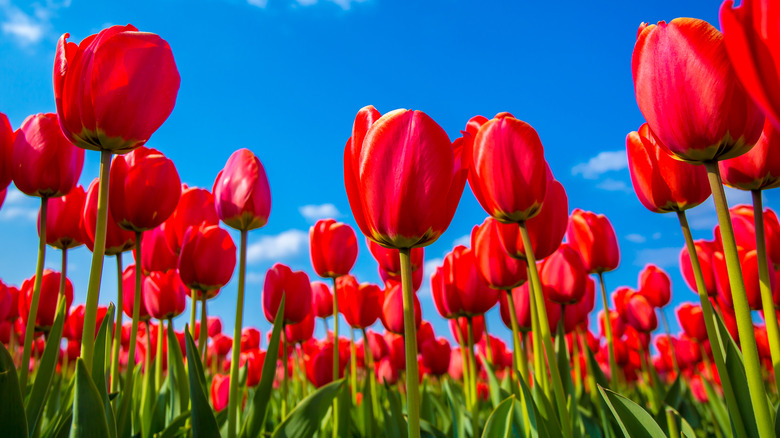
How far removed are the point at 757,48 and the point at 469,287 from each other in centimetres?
188

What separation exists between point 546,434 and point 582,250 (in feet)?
4.89

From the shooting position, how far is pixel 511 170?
1.48 metres

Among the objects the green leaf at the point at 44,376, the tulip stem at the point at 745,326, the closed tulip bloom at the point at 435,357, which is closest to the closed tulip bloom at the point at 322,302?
the closed tulip bloom at the point at 435,357

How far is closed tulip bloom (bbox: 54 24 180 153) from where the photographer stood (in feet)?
4.40

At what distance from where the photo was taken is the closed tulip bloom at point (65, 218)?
2258 mm

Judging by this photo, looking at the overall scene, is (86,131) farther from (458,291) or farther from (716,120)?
(458,291)

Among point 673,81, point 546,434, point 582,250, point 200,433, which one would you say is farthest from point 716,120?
point 582,250

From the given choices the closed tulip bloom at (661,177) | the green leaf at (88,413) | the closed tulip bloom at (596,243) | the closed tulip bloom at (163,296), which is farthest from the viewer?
the closed tulip bloom at (163,296)

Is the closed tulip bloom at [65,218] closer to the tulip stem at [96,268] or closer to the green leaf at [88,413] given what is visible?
the tulip stem at [96,268]

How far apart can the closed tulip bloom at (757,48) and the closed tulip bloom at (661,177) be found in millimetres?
719

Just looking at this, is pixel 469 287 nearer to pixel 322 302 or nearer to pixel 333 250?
pixel 333 250

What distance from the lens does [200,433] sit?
1350 mm

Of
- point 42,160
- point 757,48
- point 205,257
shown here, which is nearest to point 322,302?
point 205,257

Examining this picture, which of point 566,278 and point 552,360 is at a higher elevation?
point 566,278
